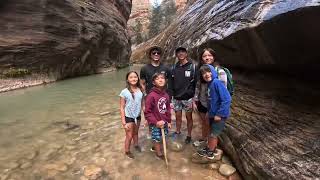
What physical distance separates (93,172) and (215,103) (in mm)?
1951

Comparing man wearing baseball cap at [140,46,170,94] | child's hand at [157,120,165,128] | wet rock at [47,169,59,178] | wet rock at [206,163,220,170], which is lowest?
wet rock at [47,169,59,178]

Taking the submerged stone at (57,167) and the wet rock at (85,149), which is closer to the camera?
the submerged stone at (57,167)

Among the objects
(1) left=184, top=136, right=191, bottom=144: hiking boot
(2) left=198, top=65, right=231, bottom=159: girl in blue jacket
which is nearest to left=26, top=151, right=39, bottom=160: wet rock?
(1) left=184, top=136, right=191, bottom=144: hiking boot

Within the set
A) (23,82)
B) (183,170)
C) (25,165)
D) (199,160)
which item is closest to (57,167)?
(25,165)

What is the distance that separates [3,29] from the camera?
15312 mm

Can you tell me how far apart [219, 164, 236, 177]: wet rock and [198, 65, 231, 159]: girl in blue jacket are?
25 cm

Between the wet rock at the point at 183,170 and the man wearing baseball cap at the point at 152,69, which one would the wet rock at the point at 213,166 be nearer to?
the wet rock at the point at 183,170

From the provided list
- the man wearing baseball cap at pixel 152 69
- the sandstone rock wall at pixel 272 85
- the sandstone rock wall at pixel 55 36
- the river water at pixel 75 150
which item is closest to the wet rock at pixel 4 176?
the river water at pixel 75 150

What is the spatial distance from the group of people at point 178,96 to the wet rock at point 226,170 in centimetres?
25

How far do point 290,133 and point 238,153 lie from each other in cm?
76

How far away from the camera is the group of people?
4.38 metres

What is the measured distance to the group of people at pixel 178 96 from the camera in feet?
14.4

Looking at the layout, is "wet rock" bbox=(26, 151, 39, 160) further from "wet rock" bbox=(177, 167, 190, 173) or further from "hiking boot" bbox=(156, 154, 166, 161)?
"wet rock" bbox=(177, 167, 190, 173)

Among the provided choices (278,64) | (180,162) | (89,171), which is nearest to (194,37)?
(278,64)
